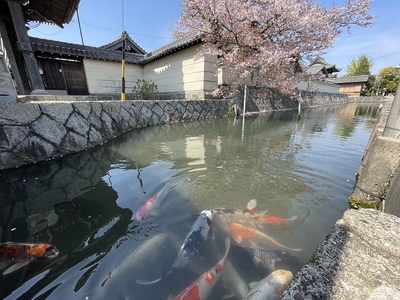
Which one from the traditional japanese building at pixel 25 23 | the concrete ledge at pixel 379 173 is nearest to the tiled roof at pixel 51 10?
the traditional japanese building at pixel 25 23

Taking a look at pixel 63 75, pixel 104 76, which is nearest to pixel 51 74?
pixel 63 75

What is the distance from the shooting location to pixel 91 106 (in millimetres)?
7223

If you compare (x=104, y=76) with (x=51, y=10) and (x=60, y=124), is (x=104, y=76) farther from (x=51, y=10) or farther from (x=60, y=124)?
(x=60, y=124)

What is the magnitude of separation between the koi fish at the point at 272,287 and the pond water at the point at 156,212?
0.27 meters

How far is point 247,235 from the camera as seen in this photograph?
98.4 inches

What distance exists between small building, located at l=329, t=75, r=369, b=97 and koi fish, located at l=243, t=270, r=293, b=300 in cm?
5761

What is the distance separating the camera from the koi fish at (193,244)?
2.01m

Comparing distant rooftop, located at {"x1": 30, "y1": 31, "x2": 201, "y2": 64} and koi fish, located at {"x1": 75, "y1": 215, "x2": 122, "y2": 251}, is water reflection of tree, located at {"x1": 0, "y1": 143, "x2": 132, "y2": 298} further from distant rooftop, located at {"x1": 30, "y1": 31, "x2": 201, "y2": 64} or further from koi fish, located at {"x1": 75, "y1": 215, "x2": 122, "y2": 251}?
distant rooftop, located at {"x1": 30, "y1": 31, "x2": 201, "y2": 64}

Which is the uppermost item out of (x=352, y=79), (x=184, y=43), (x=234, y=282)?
(x=184, y=43)

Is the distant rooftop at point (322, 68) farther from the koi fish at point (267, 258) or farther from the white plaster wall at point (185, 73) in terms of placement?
the koi fish at point (267, 258)

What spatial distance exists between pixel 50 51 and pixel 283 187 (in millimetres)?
16688

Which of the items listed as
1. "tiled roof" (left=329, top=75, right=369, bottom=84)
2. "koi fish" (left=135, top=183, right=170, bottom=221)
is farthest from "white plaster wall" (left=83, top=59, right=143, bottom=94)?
"tiled roof" (left=329, top=75, right=369, bottom=84)

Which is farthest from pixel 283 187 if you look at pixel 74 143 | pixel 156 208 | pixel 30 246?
pixel 74 143

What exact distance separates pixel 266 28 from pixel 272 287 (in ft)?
50.2
